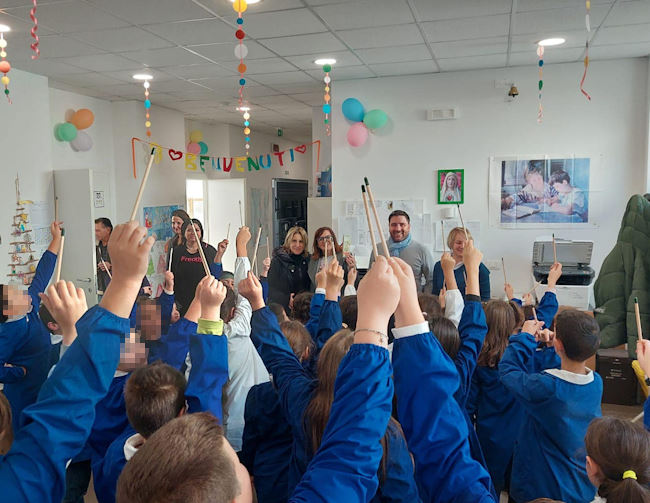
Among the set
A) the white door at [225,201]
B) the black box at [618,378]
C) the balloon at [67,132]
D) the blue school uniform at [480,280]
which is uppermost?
the balloon at [67,132]

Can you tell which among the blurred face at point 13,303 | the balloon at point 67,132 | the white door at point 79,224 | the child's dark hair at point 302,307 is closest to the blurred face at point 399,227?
the child's dark hair at point 302,307

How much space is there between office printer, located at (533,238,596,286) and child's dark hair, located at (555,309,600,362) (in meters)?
2.56

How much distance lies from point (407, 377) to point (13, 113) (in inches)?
195

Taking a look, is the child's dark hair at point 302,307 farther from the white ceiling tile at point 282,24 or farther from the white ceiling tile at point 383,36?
the white ceiling tile at point 383,36

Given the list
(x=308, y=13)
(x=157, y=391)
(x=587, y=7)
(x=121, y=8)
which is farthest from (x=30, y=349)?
(x=587, y=7)

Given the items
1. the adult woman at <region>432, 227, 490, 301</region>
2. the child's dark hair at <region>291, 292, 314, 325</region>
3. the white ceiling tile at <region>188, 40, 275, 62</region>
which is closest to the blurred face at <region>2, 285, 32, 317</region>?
the child's dark hair at <region>291, 292, 314, 325</region>

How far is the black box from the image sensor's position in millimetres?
4062

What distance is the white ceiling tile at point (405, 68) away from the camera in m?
4.59

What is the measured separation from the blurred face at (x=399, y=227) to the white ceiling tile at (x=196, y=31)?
1.81 meters

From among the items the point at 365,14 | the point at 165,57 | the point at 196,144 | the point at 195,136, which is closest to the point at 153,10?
the point at 165,57

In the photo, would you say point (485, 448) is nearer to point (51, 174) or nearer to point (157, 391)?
point (157, 391)

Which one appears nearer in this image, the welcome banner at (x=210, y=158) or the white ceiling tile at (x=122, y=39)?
the white ceiling tile at (x=122, y=39)

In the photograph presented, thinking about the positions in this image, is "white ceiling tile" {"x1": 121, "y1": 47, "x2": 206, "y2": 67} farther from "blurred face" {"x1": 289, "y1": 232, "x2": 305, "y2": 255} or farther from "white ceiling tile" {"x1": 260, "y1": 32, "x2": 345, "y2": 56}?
"blurred face" {"x1": 289, "y1": 232, "x2": 305, "y2": 255}

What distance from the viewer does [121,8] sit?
3.13 meters
